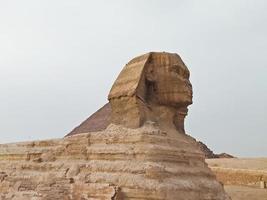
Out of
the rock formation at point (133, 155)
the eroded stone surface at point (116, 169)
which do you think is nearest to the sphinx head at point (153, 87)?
the rock formation at point (133, 155)

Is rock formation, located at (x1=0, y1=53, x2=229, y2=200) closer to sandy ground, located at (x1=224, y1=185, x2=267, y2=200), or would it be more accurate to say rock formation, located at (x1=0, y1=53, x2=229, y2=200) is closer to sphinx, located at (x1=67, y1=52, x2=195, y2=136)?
sphinx, located at (x1=67, y1=52, x2=195, y2=136)

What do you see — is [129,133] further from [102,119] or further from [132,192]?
[102,119]

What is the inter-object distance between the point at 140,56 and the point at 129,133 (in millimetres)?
2161

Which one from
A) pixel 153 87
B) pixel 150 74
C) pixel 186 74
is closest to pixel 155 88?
pixel 153 87

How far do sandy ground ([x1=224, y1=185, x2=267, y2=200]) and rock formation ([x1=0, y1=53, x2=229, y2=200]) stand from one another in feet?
29.8

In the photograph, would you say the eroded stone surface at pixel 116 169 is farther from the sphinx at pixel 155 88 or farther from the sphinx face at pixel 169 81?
the sphinx face at pixel 169 81

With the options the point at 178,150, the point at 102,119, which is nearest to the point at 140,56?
the point at 178,150

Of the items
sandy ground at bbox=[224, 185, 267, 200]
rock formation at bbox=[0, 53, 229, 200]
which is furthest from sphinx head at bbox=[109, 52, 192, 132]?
sandy ground at bbox=[224, 185, 267, 200]

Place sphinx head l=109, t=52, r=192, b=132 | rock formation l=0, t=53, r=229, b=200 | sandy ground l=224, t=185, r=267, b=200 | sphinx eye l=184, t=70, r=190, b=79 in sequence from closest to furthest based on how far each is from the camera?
1. rock formation l=0, t=53, r=229, b=200
2. sphinx head l=109, t=52, r=192, b=132
3. sphinx eye l=184, t=70, r=190, b=79
4. sandy ground l=224, t=185, r=267, b=200

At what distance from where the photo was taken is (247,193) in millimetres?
19734

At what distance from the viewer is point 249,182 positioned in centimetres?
2234

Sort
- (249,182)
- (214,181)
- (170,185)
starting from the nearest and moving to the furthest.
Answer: (170,185)
(214,181)
(249,182)

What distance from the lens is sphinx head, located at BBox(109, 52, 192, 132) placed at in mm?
10328

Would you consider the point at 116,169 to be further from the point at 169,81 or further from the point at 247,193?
the point at 247,193
